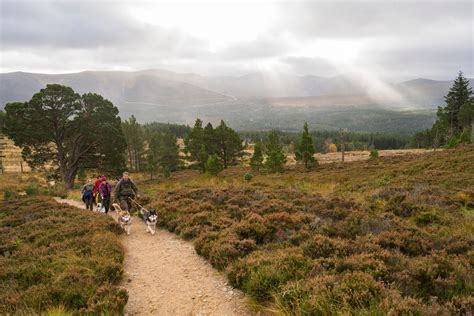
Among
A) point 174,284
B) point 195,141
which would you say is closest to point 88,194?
point 174,284

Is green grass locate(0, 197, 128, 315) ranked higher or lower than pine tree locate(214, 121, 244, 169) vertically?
lower

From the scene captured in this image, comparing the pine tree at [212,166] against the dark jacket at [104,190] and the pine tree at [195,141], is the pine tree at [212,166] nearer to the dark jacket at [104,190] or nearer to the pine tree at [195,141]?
the pine tree at [195,141]

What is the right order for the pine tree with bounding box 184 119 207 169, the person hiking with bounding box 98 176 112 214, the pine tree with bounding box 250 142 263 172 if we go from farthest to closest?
the pine tree with bounding box 184 119 207 169
the pine tree with bounding box 250 142 263 172
the person hiking with bounding box 98 176 112 214

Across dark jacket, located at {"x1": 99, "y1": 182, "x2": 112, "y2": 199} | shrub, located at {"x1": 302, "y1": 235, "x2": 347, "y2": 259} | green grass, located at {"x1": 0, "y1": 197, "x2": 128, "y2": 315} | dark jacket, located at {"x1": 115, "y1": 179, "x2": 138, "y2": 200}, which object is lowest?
green grass, located at {"x1": 0, "y1": 197, "x2": 128, "y2": 315}

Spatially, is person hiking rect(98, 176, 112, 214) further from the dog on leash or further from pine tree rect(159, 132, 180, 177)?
pine tree rect(159, 132, 180, 177)

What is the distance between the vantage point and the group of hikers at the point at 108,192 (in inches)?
507

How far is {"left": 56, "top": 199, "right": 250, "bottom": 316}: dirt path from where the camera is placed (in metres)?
6.11

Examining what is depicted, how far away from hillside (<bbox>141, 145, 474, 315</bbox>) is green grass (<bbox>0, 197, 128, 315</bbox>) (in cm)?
259

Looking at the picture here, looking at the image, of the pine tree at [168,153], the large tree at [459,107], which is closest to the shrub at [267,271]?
the pine tree at [168,153]

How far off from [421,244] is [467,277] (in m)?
1.96

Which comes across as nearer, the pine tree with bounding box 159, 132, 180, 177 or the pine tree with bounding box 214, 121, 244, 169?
the pine tree with bounding box 214, 121, 244, 169

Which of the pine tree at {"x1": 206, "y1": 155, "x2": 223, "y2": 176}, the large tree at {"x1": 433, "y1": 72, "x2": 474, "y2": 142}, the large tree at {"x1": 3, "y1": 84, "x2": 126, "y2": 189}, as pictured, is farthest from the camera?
the large tree at {"x1": 433, "y1": 72, "x2": 474, "y2": 142}

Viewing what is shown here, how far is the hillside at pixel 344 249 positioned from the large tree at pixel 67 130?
21.5 m

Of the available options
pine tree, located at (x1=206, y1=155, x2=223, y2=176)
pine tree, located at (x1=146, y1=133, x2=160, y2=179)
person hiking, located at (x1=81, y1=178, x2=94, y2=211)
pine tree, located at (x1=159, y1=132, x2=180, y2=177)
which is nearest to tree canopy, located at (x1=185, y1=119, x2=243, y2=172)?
pine tree, located at (x1=159, y1=132, x2=180, y2=177)
